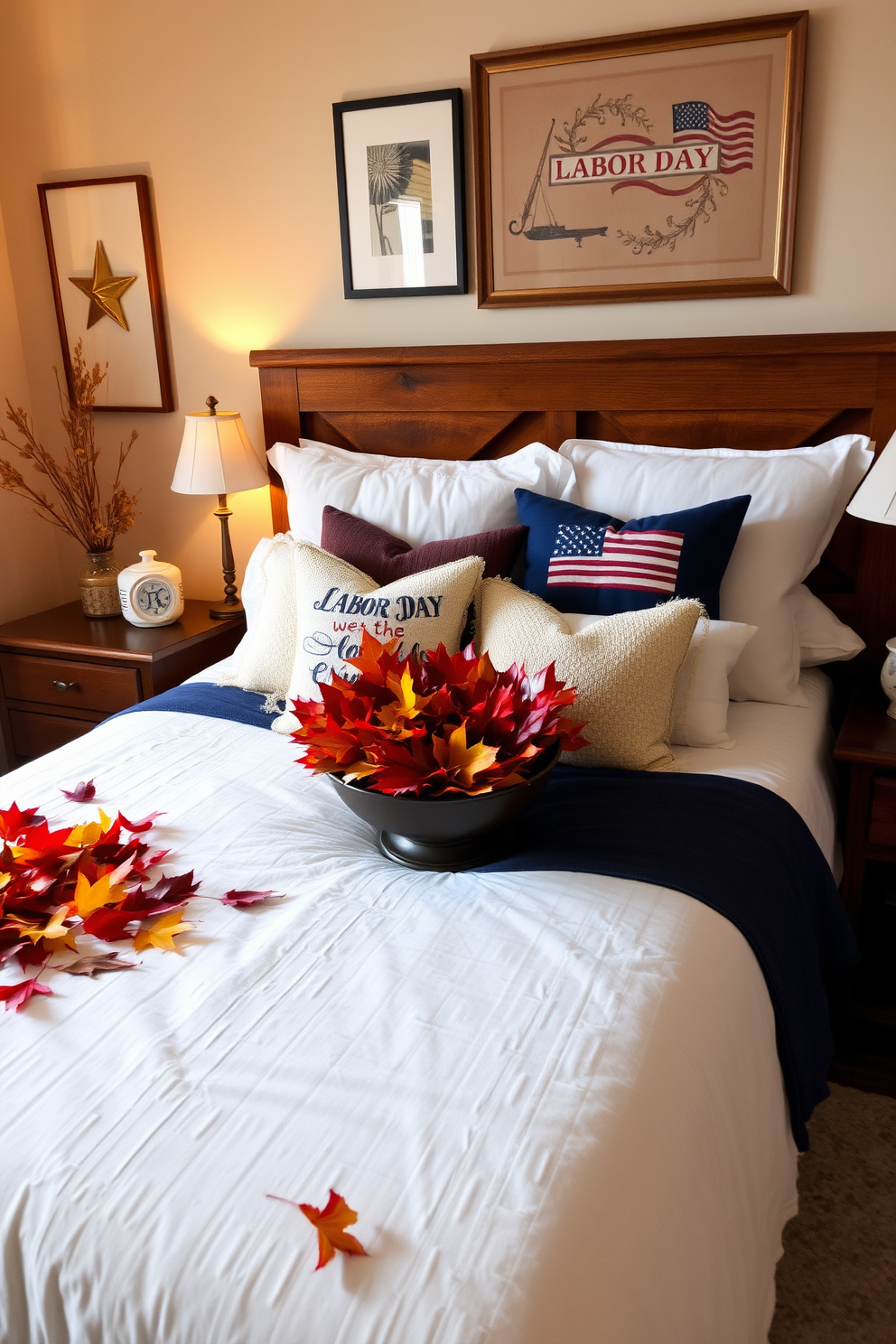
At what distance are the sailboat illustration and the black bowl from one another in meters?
1.39

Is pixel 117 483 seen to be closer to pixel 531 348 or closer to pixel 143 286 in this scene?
pixel 143 286

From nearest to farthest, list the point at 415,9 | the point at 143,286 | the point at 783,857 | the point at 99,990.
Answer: the point at 99,990, the point at 783,857, the point at 415,9, the point at 143,286

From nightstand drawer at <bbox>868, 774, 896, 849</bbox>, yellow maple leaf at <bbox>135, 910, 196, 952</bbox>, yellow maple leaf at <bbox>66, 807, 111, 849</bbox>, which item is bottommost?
nightstand drawer at <bbox>868, 774, 896, 849</bbox>

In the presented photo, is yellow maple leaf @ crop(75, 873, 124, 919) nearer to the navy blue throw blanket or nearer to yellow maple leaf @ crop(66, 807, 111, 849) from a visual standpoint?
yellow maple leaf @ crop(66, 807, 111, 849)

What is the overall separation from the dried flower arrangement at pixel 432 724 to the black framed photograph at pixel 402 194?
140 centimetres

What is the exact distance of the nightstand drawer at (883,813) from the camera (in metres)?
1.89

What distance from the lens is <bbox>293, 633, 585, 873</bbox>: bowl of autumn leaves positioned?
1.43 m

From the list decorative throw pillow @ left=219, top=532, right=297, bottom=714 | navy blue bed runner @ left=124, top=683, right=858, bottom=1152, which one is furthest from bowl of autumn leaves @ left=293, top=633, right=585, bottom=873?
decorative throw pillow @ left=219, top=532, right=297, bottom=714

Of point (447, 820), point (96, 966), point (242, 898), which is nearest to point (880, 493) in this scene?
point (447, 820)

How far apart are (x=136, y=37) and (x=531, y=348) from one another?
1.40 metres

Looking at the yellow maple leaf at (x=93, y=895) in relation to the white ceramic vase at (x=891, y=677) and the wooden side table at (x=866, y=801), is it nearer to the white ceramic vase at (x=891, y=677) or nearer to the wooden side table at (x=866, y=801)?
the wooden side table at (x=866, y=801)

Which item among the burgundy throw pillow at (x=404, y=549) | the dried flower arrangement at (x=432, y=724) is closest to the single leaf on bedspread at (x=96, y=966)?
the dried flower arrangement at (x=432, y=724)

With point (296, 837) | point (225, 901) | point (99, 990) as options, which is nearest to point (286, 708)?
point (296, 837)

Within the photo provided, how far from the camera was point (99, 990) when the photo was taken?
49.3 inches
